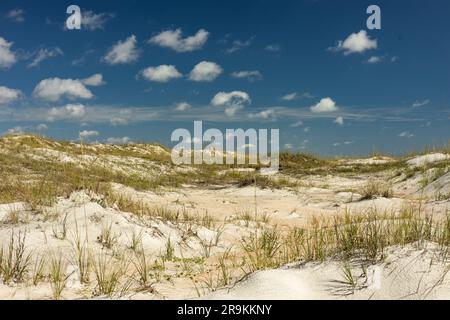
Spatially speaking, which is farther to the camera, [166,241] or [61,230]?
[166,241]

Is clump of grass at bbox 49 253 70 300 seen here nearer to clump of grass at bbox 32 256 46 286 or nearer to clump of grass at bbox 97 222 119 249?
clump of grass at bbox 32 256 46 286

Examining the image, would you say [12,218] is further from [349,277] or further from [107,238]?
[349,277]

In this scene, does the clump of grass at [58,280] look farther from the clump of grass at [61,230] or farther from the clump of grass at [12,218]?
the clump of grass at [12,218]

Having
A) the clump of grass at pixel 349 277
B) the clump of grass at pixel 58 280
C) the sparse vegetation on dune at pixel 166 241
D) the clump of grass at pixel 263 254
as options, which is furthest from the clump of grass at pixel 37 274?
the clump of grass at pixel 349 277

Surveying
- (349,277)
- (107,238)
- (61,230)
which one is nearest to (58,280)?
(107,238)

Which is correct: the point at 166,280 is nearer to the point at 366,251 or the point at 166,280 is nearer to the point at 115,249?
the point at 115,249

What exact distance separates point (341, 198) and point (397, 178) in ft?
18.3

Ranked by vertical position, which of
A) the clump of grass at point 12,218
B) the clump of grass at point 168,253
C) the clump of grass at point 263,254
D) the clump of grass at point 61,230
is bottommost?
the clump of grass at point 168,253

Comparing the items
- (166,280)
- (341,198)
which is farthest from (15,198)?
(341,198)

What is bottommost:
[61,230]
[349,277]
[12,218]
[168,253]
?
[168,253]

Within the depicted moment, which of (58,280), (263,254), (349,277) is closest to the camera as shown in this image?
(349,277)

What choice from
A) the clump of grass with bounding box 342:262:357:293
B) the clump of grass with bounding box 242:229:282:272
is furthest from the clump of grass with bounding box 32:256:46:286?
the clump of grass with bounding box 342:262:357:293

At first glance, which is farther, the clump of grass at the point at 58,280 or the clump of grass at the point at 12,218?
the clump of grass at the point at 12,218

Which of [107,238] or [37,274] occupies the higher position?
[107,238]
